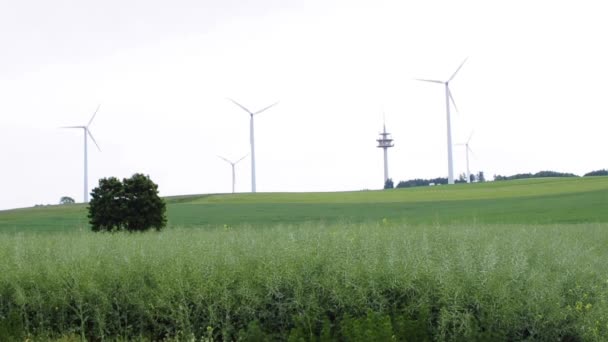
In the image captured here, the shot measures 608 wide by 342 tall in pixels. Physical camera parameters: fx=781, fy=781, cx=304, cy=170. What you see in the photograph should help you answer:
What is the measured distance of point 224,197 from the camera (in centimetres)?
7106

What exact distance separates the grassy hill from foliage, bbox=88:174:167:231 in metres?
5.37

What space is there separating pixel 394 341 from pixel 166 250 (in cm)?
602

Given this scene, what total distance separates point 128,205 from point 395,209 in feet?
78.5

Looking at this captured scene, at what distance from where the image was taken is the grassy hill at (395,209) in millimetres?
39344

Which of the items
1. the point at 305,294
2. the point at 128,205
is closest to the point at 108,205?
the point at 128,205

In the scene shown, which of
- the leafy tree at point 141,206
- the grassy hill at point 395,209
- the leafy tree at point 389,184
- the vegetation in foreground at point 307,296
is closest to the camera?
the vegetation in foreground at point 307,296

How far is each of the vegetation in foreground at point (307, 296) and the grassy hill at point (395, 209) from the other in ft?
61.8

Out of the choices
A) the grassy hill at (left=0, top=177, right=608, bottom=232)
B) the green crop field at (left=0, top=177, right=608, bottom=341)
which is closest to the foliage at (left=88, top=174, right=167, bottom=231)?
the grassy hill at (left=0, top=177, right=608, bottom=232)

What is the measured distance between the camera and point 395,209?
51188 millimetres

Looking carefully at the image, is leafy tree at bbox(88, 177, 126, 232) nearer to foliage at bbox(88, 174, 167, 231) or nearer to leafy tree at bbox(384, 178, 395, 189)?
foliage at bbox(88, 174, 167, 231)

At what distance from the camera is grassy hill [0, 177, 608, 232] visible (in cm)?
3934

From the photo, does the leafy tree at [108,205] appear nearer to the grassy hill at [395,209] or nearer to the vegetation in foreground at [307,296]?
the grassy hill at [395,209]

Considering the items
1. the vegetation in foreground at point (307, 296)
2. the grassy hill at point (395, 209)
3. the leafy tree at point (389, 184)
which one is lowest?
the vegetation in foreground at point (307, 296)

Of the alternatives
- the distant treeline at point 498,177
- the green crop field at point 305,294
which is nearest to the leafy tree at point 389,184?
the distant treeline at point 498,177
